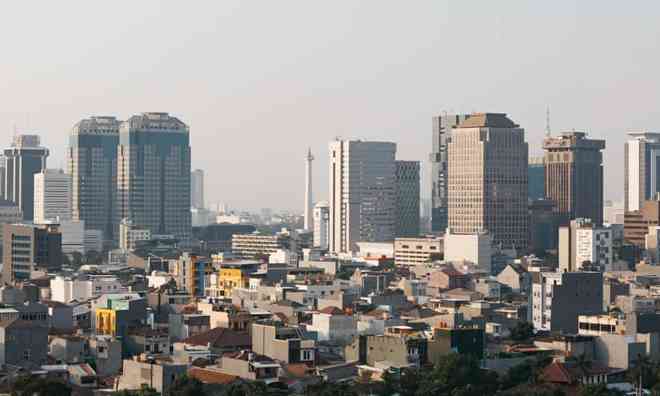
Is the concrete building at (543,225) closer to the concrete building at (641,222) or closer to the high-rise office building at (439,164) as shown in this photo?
the concrete building at (641,222)

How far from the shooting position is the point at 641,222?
135 metres

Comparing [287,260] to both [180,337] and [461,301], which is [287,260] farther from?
[180,337]

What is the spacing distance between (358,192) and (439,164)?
28.9 m

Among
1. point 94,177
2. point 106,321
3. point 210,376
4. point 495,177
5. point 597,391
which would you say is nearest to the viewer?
point 597,391

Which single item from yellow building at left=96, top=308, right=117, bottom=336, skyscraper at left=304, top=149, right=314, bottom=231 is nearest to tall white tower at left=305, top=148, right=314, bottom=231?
skyscraper at left=304, top=149, right=314, bottom=231

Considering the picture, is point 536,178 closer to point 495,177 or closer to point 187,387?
point 495,177

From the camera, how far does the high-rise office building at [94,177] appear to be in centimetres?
16138

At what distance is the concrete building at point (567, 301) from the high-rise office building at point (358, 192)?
72121mm

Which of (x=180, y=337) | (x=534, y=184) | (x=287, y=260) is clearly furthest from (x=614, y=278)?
(x=534, y=184)

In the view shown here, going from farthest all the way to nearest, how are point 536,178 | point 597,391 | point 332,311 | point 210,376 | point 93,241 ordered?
point 536,178, point 93,241, point 332,311, point 210,376, point 597,391

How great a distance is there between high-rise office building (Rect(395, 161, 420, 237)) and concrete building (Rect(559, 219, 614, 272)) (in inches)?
1866

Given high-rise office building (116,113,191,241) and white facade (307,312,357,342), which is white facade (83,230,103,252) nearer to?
high-rise office building (116,113,191,241)

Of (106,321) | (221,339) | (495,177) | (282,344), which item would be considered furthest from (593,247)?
(282,344)

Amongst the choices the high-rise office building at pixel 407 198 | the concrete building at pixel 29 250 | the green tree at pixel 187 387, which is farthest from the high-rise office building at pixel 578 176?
the green tree at pixel 187 387
